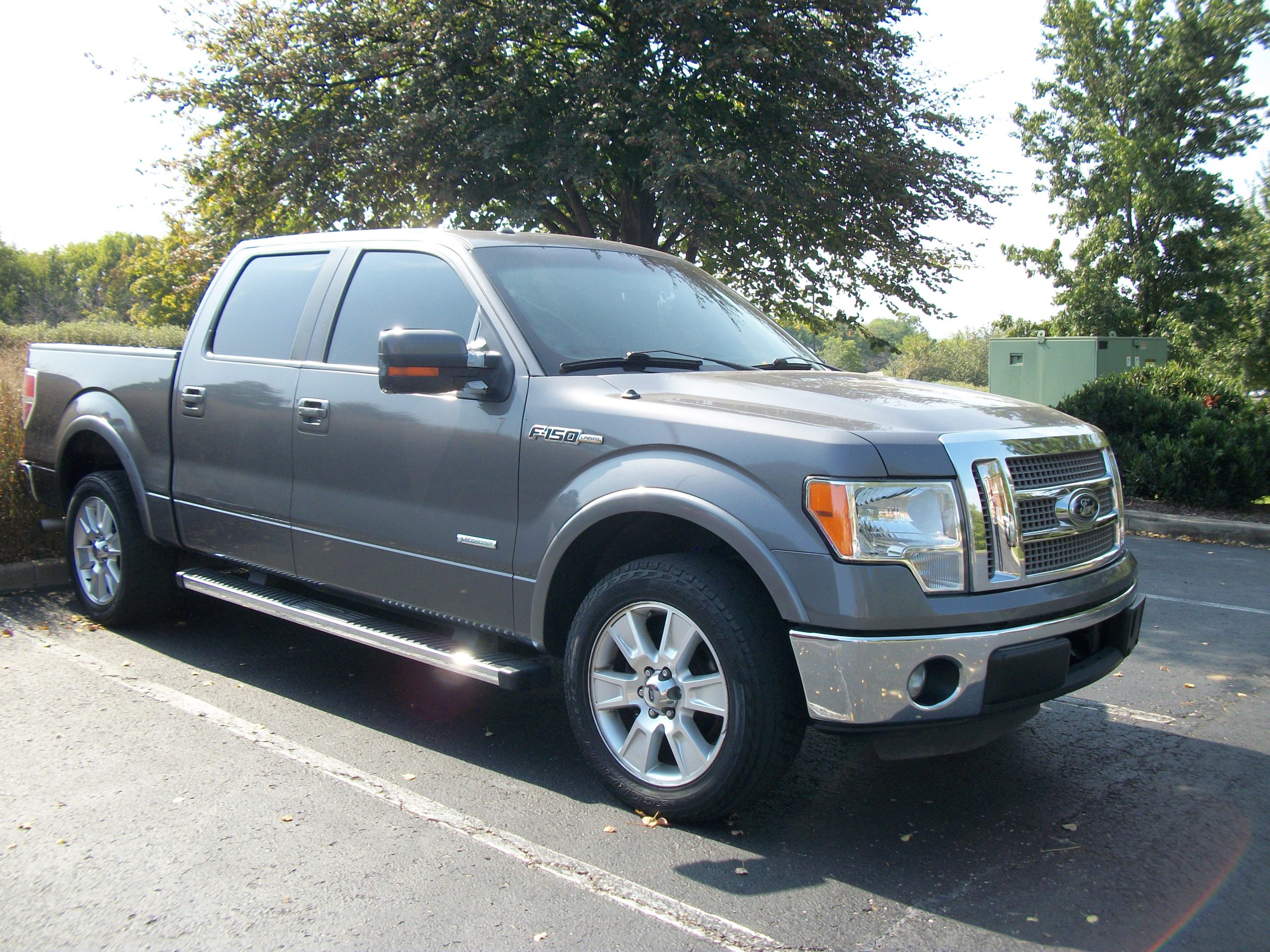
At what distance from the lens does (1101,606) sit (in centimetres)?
338

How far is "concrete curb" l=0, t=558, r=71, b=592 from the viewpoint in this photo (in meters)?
6.71

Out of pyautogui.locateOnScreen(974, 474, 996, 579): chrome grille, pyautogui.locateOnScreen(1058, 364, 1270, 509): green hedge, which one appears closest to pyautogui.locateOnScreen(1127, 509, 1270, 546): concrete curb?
pyautogui.locateOnScreen(1058, 364, 1270, 509): green hedge

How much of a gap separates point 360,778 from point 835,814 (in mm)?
1708

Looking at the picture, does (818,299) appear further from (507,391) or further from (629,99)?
(507,391)

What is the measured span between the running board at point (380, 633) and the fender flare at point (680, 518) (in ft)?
0.54

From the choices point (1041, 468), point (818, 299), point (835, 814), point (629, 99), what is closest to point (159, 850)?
point (835, 814)

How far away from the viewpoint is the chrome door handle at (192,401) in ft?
16.6

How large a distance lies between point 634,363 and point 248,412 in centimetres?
197

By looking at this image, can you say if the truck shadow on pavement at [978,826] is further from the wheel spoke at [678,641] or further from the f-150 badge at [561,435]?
the f-150 badge at [561,435]

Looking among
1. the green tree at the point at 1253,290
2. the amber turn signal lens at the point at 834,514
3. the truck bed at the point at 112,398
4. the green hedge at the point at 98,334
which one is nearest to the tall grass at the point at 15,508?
the truck bed at the point at 112,398

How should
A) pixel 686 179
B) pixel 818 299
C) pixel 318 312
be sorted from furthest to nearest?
1. pixel 818 299
2. pixel 686 179
3. pixel 318 312

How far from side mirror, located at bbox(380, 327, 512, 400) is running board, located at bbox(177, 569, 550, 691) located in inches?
37.5

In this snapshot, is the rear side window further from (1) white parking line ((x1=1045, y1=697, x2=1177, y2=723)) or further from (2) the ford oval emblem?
(1) white parking line ((x1=1045, y1=697, x2=1177, y2=723))

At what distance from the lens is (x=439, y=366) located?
367cm
